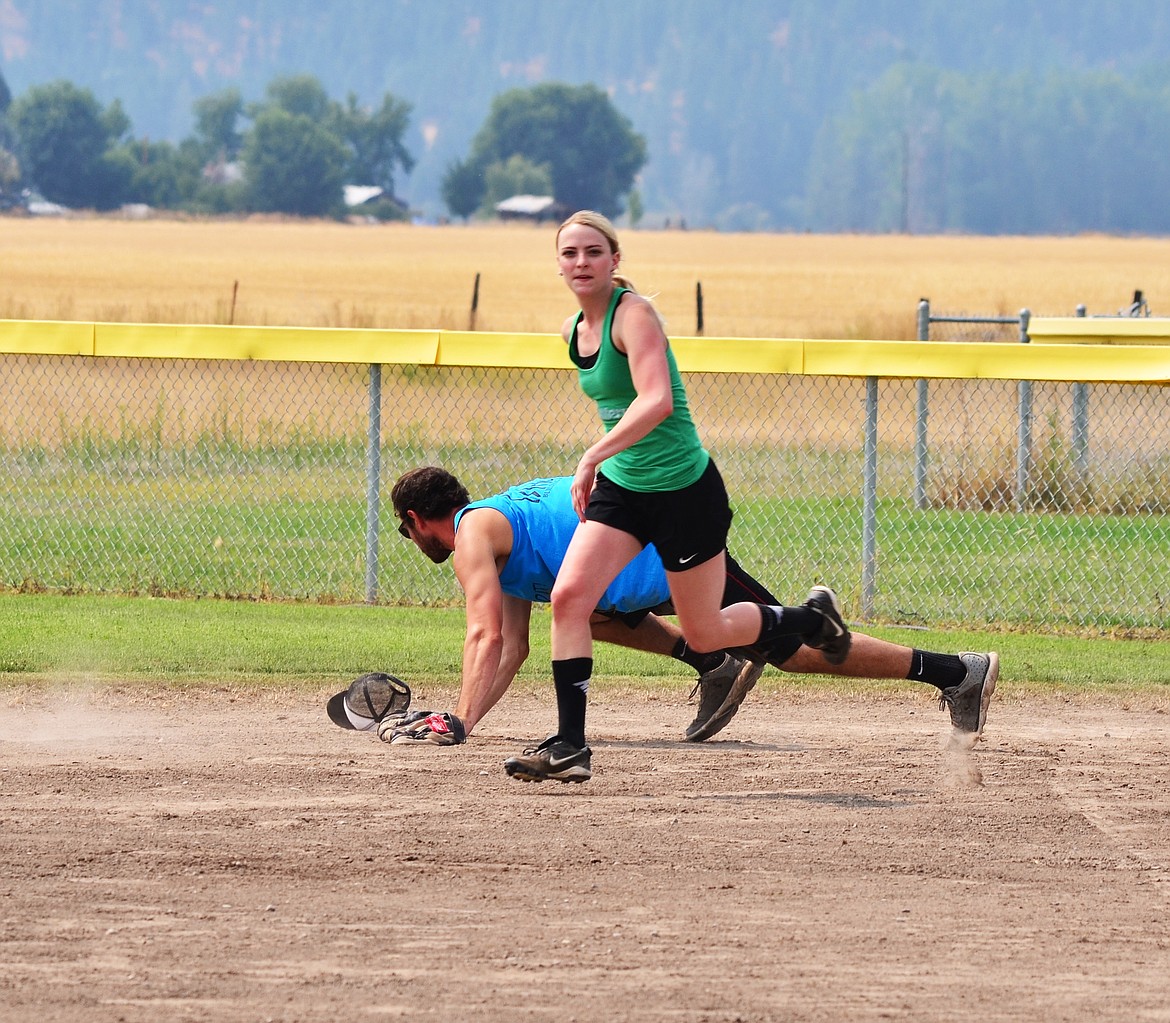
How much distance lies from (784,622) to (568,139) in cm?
17983

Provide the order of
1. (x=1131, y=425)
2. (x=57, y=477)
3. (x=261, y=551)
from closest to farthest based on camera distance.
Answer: (x=261, y=551) < (x=57, y=477) < (x=1131, y=425)

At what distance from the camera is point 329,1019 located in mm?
3871

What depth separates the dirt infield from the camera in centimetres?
408

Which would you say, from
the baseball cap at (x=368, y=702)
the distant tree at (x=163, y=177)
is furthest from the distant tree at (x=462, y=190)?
the baseball cap at (x=368, y=702)

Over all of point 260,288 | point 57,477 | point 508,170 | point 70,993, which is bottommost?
point 70,993

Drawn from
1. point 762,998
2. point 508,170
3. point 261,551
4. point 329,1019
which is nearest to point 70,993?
point 329,1019

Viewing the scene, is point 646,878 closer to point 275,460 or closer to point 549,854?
point 549,854

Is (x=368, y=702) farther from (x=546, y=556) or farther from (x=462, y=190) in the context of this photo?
(x=462, y=190)

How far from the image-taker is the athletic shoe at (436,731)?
6223 mm

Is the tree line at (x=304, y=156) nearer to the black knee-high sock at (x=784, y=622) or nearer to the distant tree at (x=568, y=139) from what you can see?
the distant tree at (x=568, y=139)

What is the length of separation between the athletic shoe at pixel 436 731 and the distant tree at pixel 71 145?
512 feet

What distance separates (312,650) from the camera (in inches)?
343

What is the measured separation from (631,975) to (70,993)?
1268 millimetres

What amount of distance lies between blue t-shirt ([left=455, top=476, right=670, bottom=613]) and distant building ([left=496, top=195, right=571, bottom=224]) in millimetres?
143034
